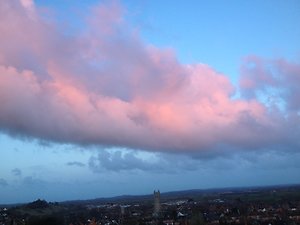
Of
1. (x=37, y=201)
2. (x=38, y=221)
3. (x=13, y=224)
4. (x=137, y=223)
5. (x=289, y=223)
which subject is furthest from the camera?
(x=37, y=201)

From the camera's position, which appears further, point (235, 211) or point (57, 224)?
point (235, 211)

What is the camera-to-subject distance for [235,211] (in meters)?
148

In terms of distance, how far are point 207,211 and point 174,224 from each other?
150 ft

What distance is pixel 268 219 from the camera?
391 ft

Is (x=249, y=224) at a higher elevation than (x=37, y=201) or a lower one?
lower

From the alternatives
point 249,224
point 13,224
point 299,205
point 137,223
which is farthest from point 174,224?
point 299,205

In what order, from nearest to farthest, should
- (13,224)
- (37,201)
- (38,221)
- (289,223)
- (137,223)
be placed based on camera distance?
1. (38,221)
2. (13,224)
3. (289,223)
4. (137,223)
5. (37,201)

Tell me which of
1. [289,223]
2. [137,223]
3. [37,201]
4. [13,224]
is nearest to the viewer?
[13,224]

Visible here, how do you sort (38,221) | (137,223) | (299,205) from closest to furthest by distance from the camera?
(38,221), (137,223), (299,205)

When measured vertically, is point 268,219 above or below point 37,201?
below

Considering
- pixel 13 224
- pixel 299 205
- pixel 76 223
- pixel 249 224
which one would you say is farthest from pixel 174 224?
pixel 299 205

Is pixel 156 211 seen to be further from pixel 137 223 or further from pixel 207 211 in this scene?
pixel 137 223

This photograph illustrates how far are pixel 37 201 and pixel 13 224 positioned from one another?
5501 centimetres

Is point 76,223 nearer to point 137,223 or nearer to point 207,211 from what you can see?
point 137,223
